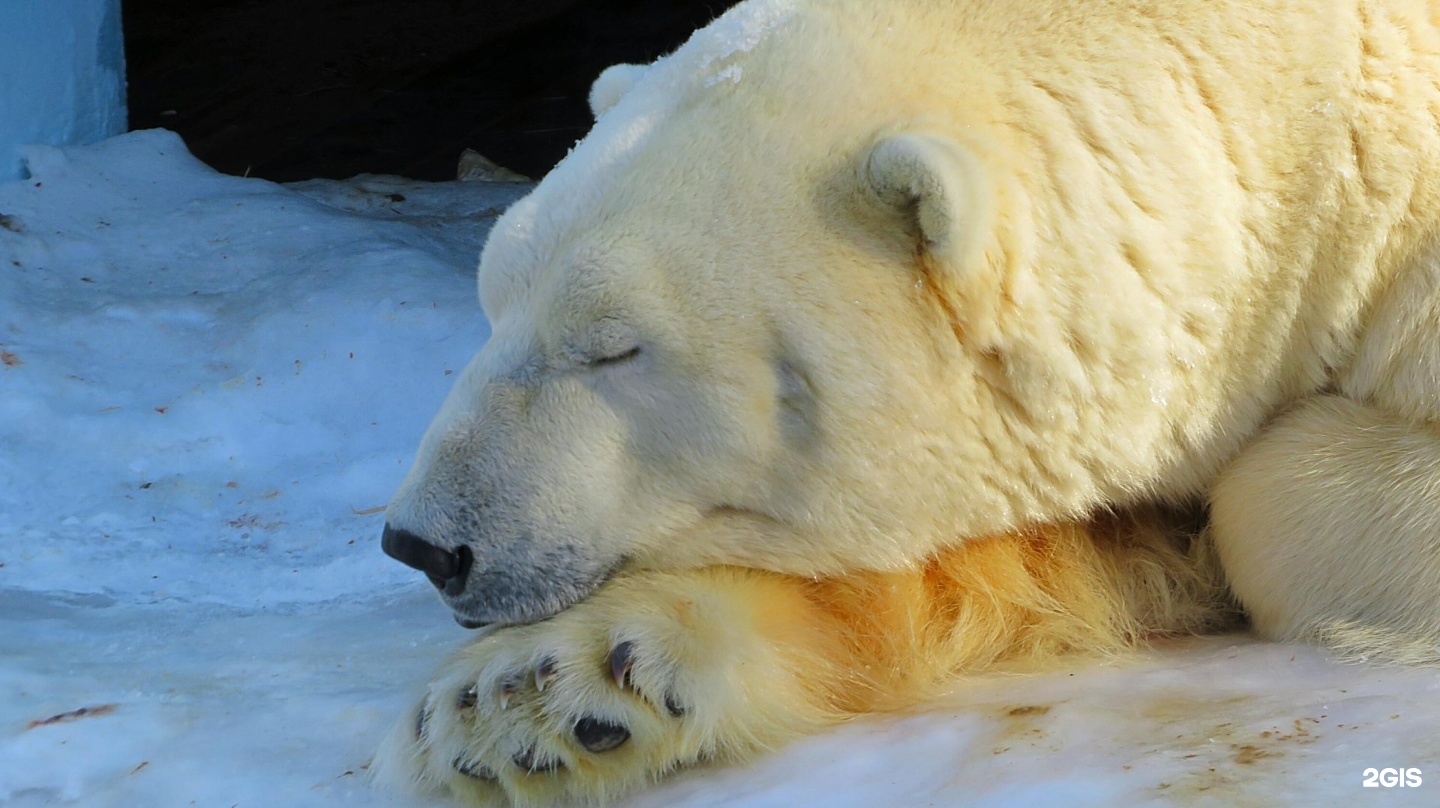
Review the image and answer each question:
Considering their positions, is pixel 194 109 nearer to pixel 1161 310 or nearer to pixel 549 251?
pixel 549 251

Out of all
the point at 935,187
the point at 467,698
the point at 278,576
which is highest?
the point at 935,187

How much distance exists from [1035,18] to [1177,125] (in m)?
0.29

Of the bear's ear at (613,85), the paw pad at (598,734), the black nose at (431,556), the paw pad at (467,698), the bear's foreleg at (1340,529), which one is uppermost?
the bear's ear at (613,85)

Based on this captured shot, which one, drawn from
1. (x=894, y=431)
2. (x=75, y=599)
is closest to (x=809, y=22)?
(x=894, y=431)

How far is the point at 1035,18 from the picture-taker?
92.0 inches

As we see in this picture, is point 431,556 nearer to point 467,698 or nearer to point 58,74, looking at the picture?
point 467,698

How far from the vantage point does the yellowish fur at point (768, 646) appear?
2002 mm

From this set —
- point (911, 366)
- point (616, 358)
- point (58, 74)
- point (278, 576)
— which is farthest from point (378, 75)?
point (911, 366)

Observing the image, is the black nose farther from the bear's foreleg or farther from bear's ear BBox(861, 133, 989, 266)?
the bear's foreleg

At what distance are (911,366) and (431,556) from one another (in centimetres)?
79

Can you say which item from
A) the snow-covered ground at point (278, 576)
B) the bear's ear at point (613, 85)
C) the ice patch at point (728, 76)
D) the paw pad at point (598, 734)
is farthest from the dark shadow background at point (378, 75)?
the paw pad at point (598, 734)

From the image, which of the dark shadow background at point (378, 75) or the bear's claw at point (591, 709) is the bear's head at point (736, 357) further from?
the dark shadow background at point (378, 75)

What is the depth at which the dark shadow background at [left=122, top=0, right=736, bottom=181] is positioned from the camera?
658 centimetres

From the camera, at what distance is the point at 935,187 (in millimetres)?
2041
